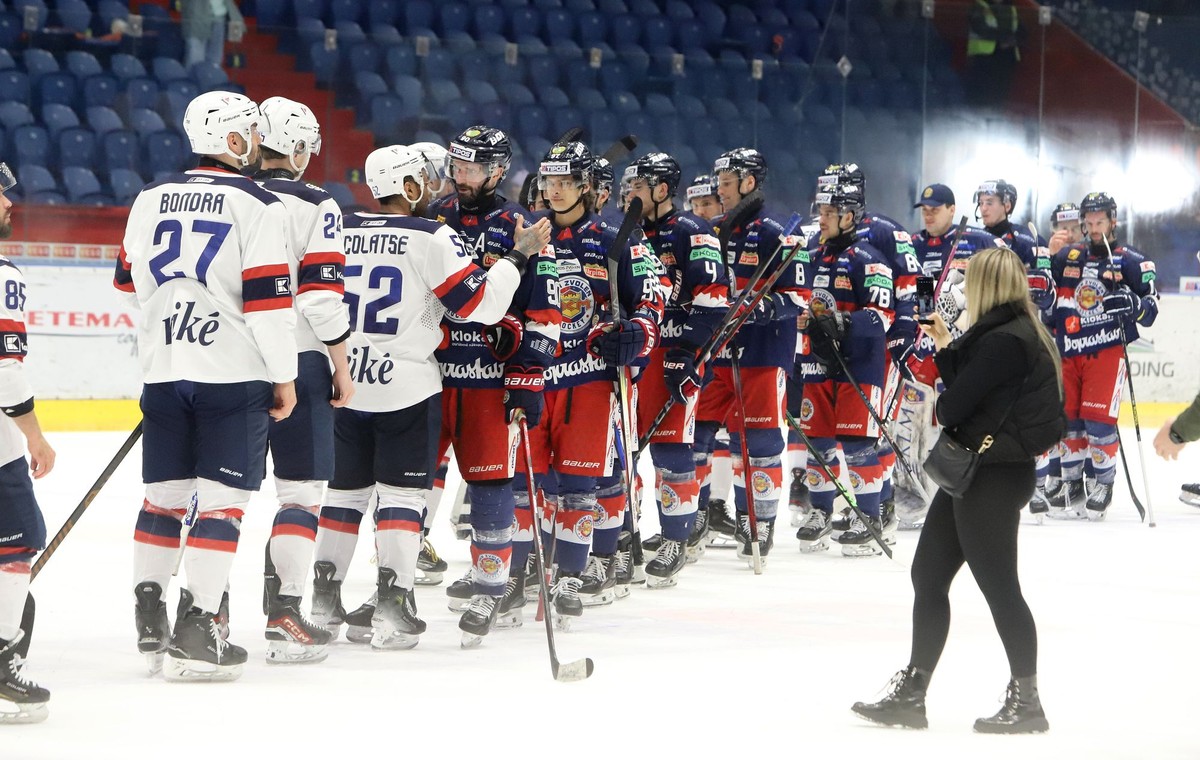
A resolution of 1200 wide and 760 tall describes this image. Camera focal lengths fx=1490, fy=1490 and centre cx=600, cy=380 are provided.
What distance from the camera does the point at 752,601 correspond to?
505 centimetres

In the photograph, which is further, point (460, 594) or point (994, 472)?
point (460, 594)

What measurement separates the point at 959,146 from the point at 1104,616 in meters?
7.16

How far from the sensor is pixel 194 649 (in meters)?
3.64

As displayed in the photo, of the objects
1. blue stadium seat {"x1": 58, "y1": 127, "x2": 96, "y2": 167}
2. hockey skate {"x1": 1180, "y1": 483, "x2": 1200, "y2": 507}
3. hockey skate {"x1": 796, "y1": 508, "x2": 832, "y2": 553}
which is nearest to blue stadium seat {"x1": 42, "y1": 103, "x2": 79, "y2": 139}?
blue stadium seat {"x1": 58, "y1": 127, "x2": 96, "y2": 167}

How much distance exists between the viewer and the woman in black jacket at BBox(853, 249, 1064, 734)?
326 centimetres

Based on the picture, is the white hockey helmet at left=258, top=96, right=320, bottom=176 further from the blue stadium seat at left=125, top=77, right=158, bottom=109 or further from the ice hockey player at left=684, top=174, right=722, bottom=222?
the blue stadium seat at left=125, top=77, right=158, bottom=109

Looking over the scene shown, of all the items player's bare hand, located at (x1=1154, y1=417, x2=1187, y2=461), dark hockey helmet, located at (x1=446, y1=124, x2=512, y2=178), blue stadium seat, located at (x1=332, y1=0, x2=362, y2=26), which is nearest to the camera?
player's bare hand, located at (x1=1154, y1=417, x2=1187, y2=461)

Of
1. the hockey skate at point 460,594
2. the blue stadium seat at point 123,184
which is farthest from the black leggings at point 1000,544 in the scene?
the blue stadium seat at point 123,184

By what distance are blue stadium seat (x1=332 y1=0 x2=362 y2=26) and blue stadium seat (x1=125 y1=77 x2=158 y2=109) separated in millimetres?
1914

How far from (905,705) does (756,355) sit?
8.52 feet

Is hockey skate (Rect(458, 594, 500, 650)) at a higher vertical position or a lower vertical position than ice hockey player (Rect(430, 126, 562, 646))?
lower

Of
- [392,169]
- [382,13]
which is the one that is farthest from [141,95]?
[392,169]

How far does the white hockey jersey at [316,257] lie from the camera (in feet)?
12.4

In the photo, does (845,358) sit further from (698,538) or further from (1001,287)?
(1001,287)
